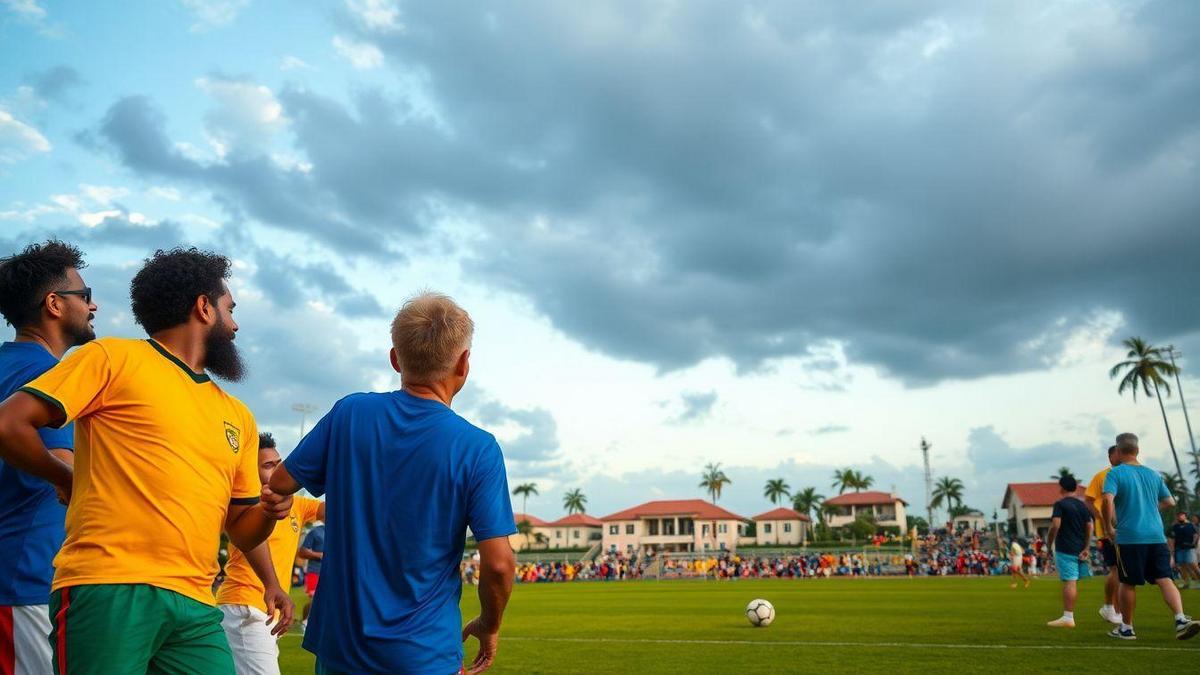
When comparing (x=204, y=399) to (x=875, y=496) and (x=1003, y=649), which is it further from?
(x=875, y=496)

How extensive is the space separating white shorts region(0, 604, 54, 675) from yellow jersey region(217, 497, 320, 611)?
1.23m

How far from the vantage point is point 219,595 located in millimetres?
6328

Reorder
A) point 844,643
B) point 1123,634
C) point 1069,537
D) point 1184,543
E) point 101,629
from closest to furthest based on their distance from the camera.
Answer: point 101,629
point 1123,634
point 844,643
point 1069,537
point 1184,543

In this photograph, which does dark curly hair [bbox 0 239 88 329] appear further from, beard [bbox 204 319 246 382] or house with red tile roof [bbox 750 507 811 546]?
house with red tile roof [bbox 750 507 811 546]

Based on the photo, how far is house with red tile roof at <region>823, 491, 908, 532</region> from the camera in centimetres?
12788

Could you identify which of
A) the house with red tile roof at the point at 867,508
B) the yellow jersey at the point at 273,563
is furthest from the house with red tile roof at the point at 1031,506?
the yellow jersey at the point at 273,563

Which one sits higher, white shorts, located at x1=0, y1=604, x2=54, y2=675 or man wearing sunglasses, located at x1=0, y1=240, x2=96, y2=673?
man wearing sunglasses, located at x1=0, y1=240, x2=96, y2=673

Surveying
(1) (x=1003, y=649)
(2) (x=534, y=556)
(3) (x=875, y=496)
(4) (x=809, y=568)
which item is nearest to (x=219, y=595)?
(1) (x=1003, y=649)

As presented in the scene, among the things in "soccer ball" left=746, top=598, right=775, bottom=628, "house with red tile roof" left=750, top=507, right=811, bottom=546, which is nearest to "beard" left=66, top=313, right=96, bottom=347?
"soccer ball" left=746, top=598, right=775, bottom=628

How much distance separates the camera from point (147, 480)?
336cm

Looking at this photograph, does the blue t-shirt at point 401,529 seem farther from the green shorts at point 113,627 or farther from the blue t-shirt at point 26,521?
the blue t-shirt at point 26,521

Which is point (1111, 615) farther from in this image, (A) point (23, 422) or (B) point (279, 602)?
(A) point (23, 422)

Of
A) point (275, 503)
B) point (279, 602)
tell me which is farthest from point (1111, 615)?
point (275, 503)

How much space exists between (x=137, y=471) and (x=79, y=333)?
159 cm
